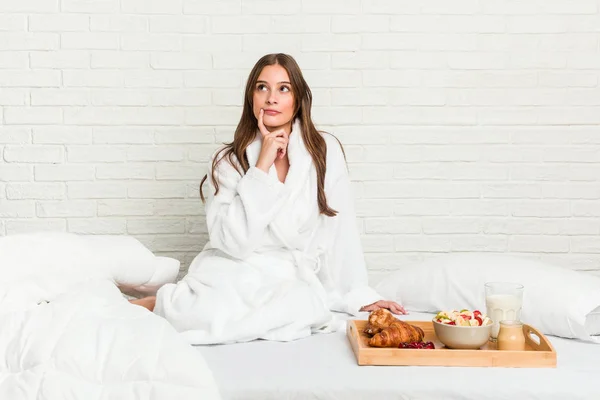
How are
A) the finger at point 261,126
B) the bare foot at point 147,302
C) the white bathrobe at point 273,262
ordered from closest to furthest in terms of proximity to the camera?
the white bathrobe at point 273,262 → the bare foot at point 147,302 → the finger at point 261,126

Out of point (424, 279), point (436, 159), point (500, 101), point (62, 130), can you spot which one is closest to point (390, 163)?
point (436, 159)

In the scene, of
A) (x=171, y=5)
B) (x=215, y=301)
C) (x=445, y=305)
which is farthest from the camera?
(x=171, y=5)

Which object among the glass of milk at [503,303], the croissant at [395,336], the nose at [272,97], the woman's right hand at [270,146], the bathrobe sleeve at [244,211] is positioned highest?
the nose at [272,97]

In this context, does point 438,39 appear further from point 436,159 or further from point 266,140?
point 266,140

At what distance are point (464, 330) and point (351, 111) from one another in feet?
4.66

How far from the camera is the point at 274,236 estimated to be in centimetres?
277

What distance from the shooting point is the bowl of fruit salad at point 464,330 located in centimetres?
219

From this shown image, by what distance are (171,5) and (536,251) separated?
6.05 feet

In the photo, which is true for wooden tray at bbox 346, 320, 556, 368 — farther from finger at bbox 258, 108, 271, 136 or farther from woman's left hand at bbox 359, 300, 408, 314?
finger at bbox 258, 108, 271, 136

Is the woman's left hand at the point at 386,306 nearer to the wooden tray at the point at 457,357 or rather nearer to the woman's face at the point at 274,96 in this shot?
the wooden tray at the point at 457,357

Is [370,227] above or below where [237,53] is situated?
below

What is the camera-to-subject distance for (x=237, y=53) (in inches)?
132

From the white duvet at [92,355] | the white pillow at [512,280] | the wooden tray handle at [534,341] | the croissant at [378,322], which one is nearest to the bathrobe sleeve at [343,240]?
the white pillow at [512,280]

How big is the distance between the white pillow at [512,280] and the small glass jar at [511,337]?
27 cm
